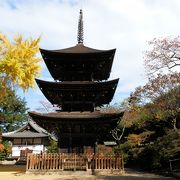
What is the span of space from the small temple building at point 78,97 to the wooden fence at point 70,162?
756 mm

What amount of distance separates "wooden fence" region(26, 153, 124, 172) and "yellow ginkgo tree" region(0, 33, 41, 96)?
34.0 ft

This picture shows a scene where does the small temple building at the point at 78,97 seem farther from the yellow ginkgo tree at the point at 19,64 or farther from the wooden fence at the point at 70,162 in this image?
the yellow ginkgo tree at the point at 19,64

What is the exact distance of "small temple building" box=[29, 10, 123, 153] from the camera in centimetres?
2103

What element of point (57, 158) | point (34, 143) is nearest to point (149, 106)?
point (57, 158)

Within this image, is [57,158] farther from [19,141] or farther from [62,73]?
[19,141]

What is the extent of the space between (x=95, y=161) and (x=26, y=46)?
12.1m

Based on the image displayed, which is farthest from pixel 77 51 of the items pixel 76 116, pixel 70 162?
pixel 70 162

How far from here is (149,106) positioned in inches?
1099

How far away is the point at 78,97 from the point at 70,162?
521 centimetres

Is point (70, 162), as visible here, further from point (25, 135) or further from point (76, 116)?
point (25, 135)

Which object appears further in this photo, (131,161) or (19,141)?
(19,141)

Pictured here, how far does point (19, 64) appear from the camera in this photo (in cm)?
1119

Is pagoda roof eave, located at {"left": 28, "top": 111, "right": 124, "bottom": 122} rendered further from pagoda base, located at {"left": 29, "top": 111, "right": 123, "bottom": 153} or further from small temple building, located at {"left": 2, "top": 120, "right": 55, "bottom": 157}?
small temple building, located at {"left": 2, "top": 120, "right": 55, "bottom": 157}

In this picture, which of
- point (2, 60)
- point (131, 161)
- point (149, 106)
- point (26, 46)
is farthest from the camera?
point (131, 161)
